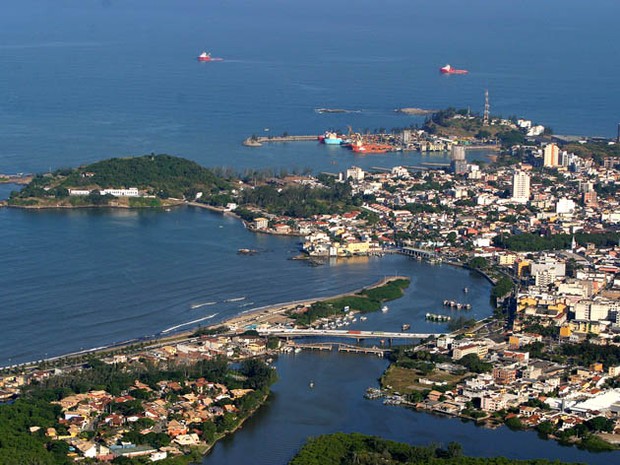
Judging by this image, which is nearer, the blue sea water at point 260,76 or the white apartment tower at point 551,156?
the white apartment tower at point 551,156

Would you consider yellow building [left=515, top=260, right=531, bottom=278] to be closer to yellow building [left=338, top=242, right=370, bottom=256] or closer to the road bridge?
the road bridge

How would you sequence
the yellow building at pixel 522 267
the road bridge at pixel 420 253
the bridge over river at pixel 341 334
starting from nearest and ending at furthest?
the bridge over river at pixel 341 334 → the yellow building at pixel 522 267 → the road bridge at pixel 420 253

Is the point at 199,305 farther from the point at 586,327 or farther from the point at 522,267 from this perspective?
the point at 522,267

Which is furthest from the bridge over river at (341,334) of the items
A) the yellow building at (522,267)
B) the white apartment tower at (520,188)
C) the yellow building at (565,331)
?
the white apartment tower at (520,188)

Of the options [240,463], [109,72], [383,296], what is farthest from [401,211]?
[109,72]

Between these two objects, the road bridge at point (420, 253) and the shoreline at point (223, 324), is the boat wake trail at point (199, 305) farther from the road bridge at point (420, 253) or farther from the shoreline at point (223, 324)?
the road bridge at point (420, 253)

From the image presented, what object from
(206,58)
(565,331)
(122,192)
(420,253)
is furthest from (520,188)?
(206,58)

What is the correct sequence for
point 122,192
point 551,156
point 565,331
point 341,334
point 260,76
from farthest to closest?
1. point 260,76
2. point 551,156
3. point 122,192
4. point 565,331
5. point 341,334

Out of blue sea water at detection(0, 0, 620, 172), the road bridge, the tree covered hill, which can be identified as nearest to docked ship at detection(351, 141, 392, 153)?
blue sea water at detection(0, 0, 620, 172)

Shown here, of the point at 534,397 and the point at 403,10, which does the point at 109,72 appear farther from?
the point at 403,10
